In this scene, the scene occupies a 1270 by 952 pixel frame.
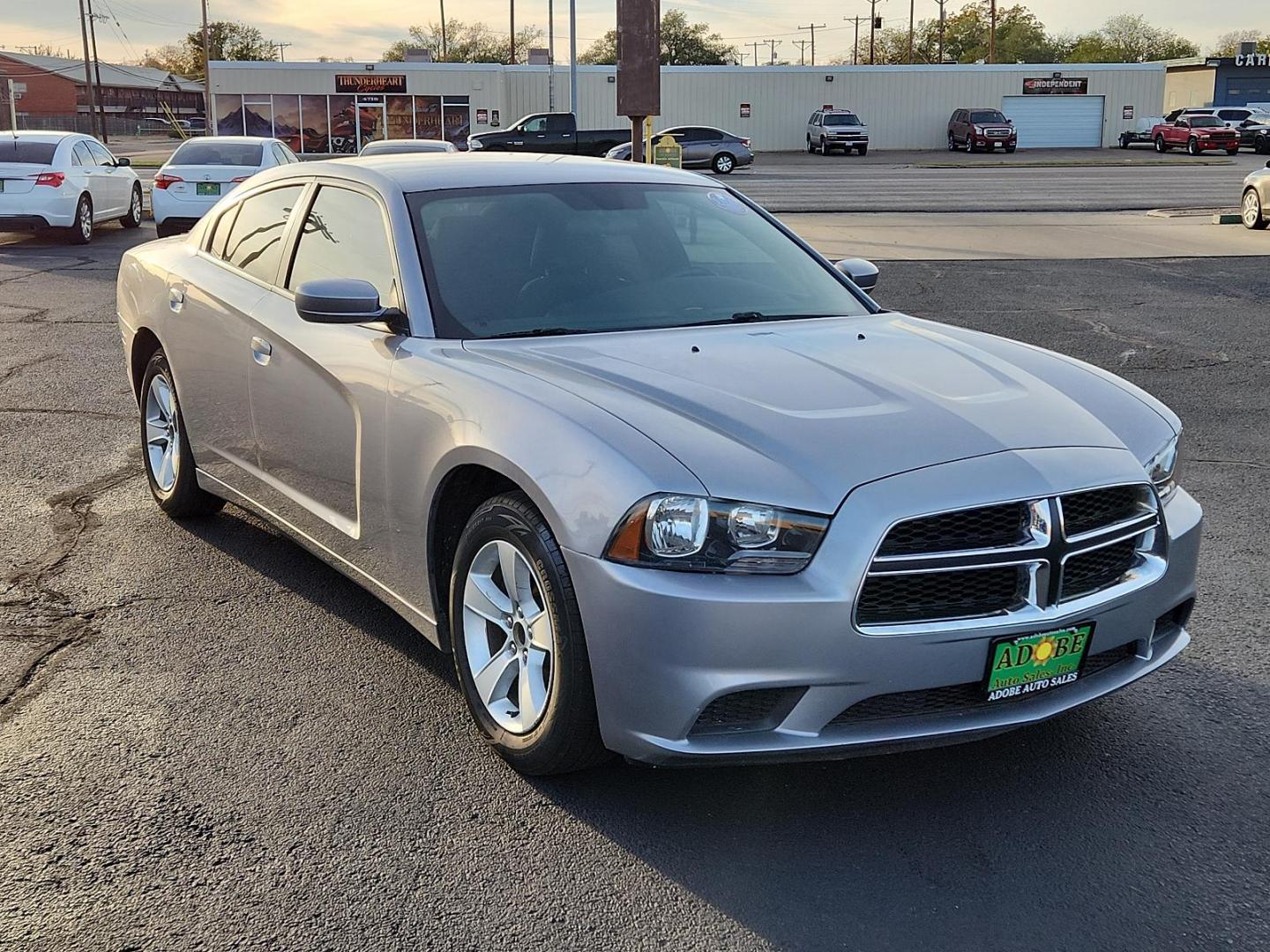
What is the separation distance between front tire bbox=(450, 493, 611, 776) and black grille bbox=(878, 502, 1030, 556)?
794mm

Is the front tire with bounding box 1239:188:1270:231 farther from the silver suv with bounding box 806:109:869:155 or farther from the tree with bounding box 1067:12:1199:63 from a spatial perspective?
the tree with bounding box 1067:12:1199:63

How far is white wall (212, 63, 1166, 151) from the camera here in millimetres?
56938

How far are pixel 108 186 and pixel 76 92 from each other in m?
90.8

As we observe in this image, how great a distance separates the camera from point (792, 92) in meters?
61.3

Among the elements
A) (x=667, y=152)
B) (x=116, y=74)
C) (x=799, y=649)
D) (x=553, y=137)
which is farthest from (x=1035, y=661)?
(x=116, y=74)

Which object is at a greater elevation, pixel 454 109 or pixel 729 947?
pixel 454 109

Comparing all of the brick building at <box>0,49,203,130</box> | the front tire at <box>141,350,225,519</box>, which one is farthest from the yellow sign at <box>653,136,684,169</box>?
the brick building at <box>0,49,203,130</box>

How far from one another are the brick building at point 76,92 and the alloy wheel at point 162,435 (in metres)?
83.1

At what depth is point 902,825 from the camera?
10.9ft

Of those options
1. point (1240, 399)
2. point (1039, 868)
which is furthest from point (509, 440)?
point (1240, 399)

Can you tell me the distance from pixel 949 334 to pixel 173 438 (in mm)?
3412

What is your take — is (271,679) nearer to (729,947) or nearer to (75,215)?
(729,947)

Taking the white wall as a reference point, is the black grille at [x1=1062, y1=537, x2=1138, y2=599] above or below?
below

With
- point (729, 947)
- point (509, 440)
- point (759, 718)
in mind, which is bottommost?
point (729, 947)
